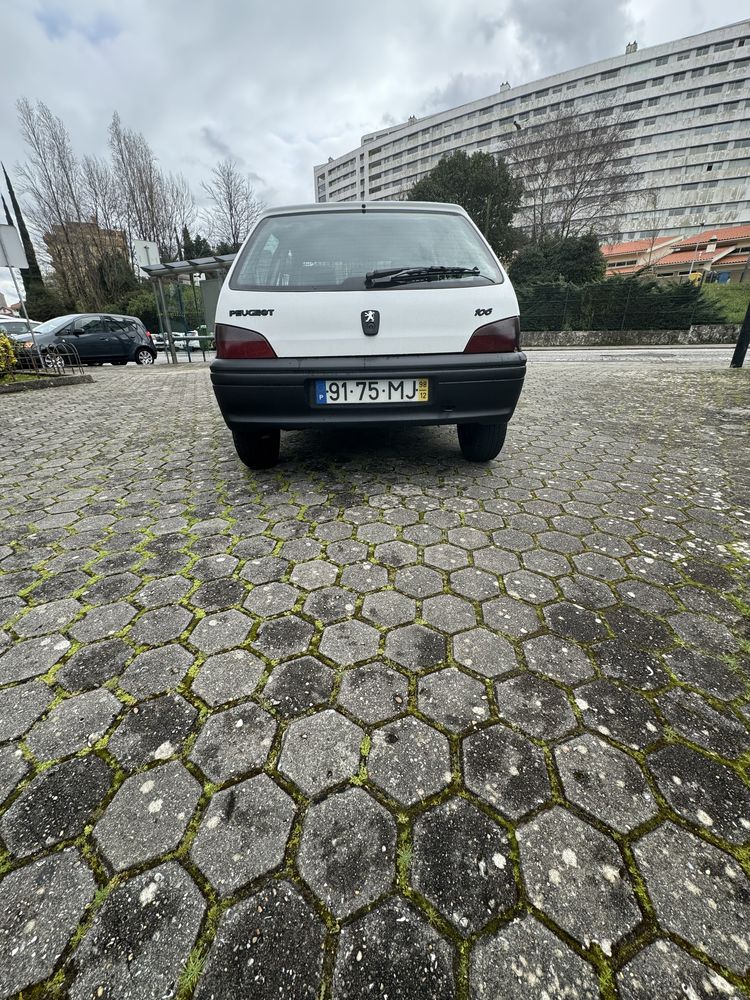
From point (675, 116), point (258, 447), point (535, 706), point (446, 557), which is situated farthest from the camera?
point (675, 116)

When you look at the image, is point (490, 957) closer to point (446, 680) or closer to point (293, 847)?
point (293, 847)

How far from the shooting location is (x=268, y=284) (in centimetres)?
259

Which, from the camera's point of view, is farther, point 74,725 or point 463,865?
point 74,725

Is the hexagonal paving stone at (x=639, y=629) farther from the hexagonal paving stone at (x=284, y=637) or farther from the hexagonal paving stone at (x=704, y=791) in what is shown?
the hexagonal paving stone at (x=284, y=637)

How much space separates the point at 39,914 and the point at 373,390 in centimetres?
230

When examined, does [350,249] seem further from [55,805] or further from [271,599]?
[55,805]

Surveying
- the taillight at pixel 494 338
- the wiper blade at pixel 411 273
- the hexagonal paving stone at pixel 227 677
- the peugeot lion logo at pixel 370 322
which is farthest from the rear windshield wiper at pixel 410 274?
the hexagonal paving stone at pixel 227 677

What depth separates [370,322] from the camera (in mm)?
2496

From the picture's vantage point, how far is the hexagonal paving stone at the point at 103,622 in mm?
1757

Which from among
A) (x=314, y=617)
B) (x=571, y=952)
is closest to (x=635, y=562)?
(x=314, y=617)

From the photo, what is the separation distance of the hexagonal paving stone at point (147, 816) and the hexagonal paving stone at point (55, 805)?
61mm

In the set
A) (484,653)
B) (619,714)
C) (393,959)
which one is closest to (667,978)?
(393,959)

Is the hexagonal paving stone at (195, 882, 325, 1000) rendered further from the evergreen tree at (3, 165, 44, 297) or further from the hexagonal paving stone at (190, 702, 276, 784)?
the evergreen tree at (3, 165, 44, 297)

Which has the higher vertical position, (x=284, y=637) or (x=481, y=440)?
(x=481, y=440)
